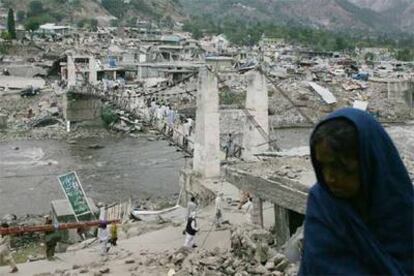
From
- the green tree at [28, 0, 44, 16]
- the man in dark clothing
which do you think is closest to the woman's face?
the man in dark clothing

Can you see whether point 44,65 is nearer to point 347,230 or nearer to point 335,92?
point 335,92

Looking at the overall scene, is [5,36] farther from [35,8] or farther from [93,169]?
[93,169]

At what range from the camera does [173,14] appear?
92.6 m

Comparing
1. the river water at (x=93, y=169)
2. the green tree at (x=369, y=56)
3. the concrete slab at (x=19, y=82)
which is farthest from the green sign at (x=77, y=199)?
the green tree at (x=369, y=56)

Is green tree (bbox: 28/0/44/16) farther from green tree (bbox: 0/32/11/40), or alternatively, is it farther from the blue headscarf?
the blue headscarf

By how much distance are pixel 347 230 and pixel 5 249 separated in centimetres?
641

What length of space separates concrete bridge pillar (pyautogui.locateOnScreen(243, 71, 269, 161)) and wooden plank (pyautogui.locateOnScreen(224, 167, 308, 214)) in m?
3.44

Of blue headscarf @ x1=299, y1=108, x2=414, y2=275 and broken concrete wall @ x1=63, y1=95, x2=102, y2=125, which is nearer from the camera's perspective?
blue headscarf @ x1=299, y1=108, x2=414, y2=275

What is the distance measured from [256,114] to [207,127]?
763mm

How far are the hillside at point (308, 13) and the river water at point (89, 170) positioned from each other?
115 meters

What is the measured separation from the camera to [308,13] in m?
166

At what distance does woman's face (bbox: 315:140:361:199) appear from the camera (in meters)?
1.03

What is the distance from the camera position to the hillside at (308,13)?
143250mm

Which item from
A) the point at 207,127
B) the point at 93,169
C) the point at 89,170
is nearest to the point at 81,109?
the point at 93,169
